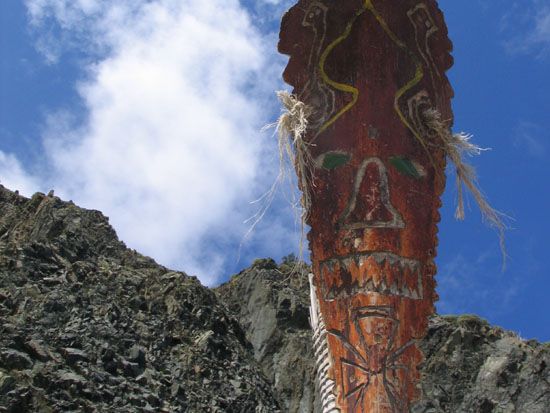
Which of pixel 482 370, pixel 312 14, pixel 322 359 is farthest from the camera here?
pixel 482 370

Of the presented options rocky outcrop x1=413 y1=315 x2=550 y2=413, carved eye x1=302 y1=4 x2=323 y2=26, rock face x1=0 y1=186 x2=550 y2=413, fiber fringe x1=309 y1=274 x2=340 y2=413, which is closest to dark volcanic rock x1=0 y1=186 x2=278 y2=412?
rock face x1=0 y1=186 x2=550 y2=413

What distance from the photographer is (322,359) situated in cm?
355

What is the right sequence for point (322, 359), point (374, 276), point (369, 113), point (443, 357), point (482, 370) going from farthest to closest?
Answer: point (443, 357) → point (482, 370) → point (369, 113) → point (322, 359) → point (374, 276)

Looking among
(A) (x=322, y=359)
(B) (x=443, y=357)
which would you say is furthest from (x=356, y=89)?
(B) (x=443, y=357)

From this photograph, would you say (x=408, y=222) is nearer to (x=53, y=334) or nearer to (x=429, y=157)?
(x=429, y=157)

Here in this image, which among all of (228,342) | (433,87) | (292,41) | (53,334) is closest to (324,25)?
(292,41)

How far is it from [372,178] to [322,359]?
2.84ft

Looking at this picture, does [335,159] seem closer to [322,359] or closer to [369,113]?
[369,113]

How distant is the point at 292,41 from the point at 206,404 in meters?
33.2

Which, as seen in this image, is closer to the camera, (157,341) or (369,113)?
(369,113)

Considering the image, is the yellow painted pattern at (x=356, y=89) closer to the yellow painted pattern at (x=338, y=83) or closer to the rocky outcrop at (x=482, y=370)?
the yellow painted pattern at (x=338, y=83)

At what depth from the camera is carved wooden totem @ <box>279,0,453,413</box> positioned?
3344 mm

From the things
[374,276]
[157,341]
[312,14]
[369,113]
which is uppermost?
[157,341]

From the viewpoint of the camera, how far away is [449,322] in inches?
1820
